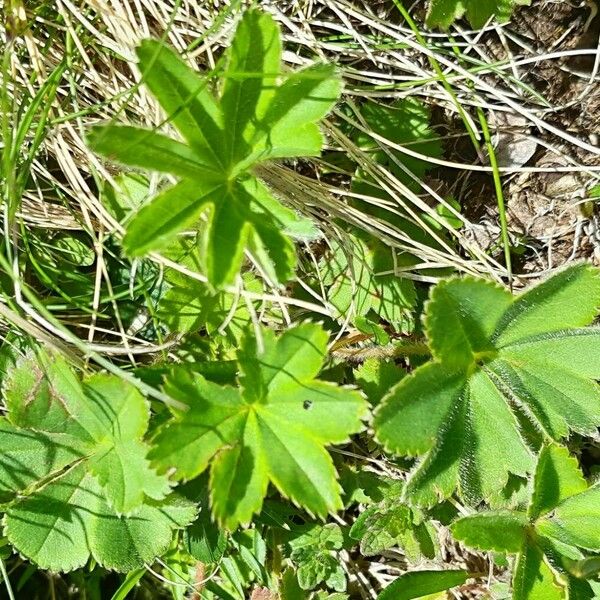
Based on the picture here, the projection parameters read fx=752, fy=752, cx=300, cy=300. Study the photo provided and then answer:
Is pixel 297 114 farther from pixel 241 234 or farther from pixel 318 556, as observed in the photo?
Result: pixel 318 556

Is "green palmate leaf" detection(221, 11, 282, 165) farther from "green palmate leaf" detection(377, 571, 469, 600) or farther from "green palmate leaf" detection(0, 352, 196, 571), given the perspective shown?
"green palmate leaf" detection(377, 571, 469, 600)

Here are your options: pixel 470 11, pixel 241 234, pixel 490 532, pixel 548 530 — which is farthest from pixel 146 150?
pixel 548 530

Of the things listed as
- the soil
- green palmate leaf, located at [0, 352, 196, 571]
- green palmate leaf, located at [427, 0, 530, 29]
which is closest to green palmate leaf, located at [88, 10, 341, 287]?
green palmate leaf, located at [427, 0, 530, 29]

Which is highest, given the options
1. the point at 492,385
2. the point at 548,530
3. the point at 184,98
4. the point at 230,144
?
the point at 184,98

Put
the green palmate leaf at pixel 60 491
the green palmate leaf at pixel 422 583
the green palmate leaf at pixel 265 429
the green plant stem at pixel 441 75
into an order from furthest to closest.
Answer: the green palmate leaf at pixel 422 583 → the green palmate leaf at pixel 60 491 → the green plant stem at pixel 441 75 → the green palmate leaf at pixel 265 429

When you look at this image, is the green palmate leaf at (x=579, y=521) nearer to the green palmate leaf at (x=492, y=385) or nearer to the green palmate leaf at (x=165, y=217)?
the green palmate leaf at (x=492, y=385)

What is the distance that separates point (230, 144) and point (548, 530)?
3.79ft

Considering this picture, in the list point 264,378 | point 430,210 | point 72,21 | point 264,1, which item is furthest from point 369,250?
point 72,21

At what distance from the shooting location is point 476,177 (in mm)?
2047

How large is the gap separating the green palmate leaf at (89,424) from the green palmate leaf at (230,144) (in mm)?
496

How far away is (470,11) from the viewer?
1.79 metres

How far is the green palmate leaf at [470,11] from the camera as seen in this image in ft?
5.83

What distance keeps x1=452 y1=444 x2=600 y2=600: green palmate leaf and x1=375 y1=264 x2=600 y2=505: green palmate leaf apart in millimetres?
64

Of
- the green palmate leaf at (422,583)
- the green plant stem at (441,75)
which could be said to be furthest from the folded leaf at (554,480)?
the green plant stem at (441,75)
